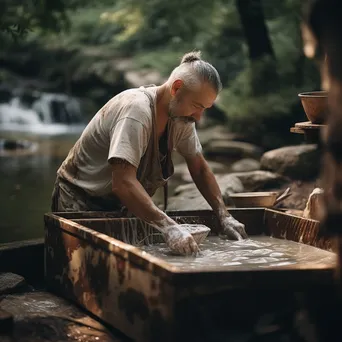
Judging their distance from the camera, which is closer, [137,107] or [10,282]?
[137,107]

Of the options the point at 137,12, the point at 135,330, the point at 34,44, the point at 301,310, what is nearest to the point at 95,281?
the point at 135,330

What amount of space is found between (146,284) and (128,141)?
3.97 ft

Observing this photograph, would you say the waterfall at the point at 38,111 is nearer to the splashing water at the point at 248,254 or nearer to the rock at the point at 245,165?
the rock at the point at 245,165

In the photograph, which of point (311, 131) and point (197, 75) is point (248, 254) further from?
point (197, 75)

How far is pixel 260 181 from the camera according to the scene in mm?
10016

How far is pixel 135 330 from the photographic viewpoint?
14.1ft

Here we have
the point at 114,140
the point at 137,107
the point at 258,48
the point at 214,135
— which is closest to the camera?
the point at 114,140

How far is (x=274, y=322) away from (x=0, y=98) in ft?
58.6

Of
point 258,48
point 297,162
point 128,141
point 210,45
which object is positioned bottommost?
point 297,162

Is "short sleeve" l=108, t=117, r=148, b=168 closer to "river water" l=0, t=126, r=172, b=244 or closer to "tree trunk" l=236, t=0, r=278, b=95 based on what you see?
"river water" l=0, t=126, r=172, b=244

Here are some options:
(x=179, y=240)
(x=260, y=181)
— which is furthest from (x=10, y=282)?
(x=260, y=181)

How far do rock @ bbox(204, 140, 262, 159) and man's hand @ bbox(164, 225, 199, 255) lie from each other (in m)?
8.40

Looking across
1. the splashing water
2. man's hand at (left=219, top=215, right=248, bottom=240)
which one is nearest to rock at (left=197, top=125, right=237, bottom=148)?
man's hand at (left=219, top=215, right=248, bottom=240)

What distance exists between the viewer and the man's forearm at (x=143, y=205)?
4.97 meters
